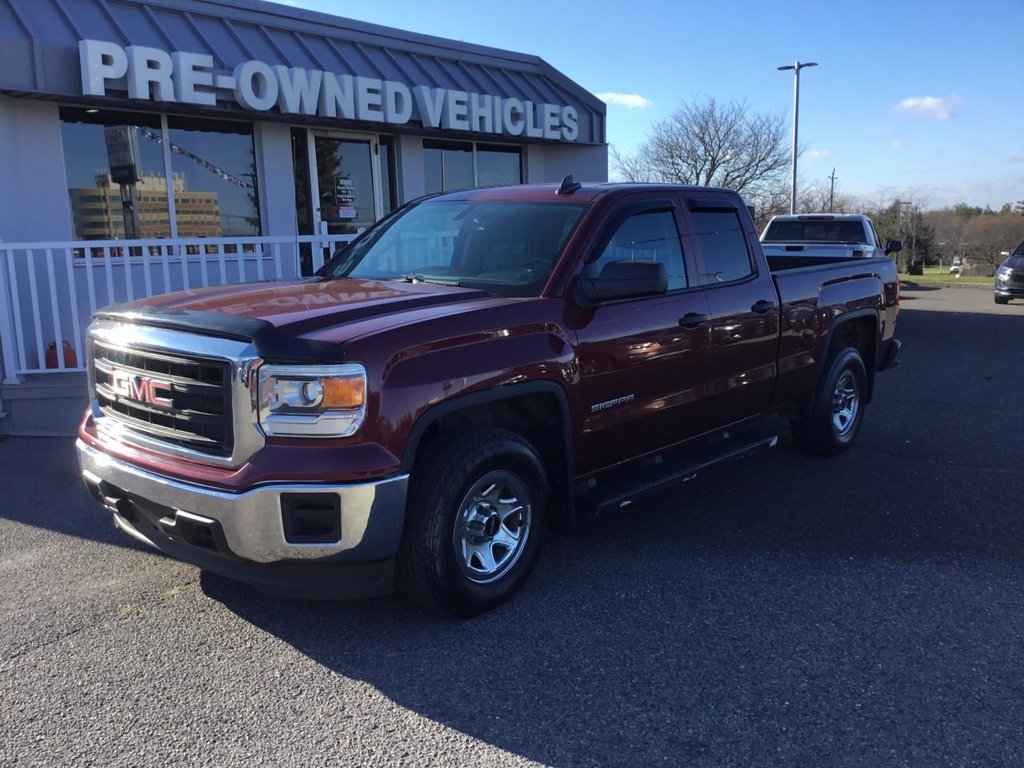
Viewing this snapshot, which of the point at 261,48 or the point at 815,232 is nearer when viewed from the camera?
the point at 261,48

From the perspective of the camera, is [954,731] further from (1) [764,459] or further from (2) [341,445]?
(1) [764,459]

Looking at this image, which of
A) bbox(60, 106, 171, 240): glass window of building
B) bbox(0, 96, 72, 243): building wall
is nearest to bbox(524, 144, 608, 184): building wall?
bbox(60, 106, 171, 240): glass window of building

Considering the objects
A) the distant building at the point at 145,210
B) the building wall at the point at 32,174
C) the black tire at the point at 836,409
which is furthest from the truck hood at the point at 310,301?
the distant building at the point at 145,210

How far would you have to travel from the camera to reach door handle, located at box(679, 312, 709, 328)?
4.62m

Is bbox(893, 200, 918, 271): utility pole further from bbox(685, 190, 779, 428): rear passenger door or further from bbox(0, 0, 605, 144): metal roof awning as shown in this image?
bbox(685, 190, 779, 428): rear passenger door

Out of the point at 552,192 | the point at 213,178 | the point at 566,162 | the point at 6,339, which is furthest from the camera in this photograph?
the point at 566,162

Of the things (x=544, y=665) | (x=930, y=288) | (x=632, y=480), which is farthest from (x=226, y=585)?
(x=930, y=288)

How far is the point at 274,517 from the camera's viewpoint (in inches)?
123

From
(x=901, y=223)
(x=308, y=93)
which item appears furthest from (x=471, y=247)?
(x=901, y=223)

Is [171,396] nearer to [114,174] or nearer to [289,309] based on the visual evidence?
[289,309]

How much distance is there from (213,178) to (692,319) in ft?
26.4

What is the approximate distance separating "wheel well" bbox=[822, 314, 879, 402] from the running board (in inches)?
60.7

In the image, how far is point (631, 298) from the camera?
4.33 meters

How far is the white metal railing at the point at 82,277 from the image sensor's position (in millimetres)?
6891
